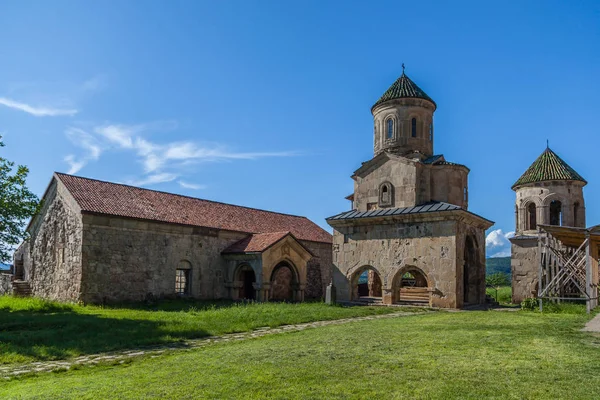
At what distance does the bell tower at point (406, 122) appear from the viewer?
23.4 metres

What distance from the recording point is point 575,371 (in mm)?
6398

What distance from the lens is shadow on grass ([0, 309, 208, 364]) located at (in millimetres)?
9430

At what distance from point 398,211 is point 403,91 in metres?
6.39

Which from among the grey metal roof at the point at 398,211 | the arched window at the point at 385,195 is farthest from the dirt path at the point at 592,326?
the arched window at the point at 385,195

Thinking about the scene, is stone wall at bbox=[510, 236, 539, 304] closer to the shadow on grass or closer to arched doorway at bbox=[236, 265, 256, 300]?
arched doorway at bbox=[236, 265, 256, 300]

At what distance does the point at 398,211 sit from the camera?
2098cm

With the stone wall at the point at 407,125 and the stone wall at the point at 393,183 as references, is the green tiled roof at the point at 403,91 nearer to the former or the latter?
the stone wall at the point at 407,125

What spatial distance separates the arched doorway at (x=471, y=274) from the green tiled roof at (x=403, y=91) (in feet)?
23.6

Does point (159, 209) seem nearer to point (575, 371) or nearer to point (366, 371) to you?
point (366, 371)

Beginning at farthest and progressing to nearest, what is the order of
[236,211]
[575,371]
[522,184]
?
[236,211] < [522,184] < [575,371]

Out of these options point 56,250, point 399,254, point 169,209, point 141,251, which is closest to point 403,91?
point 399,254

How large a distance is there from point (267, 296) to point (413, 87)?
40.4ft

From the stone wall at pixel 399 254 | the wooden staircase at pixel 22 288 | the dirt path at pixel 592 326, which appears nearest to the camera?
the dirt path at pixel 592 326

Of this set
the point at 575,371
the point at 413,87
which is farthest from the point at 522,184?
the point at 575,371
